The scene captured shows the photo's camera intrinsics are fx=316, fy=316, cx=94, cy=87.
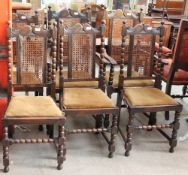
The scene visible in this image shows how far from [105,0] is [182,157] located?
5.08 meters

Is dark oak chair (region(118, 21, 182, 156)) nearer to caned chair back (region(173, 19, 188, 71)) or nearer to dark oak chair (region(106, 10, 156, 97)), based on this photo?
dark oak chair (region(106, 10, 156, 97))

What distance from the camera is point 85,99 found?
2.67 metres

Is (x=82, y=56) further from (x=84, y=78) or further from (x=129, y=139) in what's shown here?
(x=129, y=139)

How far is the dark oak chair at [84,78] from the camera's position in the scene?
2.63 metres

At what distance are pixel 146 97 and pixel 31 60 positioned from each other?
1.07 meters

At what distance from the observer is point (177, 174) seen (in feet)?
8.38

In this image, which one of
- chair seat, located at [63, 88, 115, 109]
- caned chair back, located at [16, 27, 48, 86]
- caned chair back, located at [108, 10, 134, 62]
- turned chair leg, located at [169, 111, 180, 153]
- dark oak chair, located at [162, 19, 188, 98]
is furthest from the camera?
caned chair back, located at [108, 10, 134, 62]

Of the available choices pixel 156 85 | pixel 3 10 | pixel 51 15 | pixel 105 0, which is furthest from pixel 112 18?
pixel 105 0

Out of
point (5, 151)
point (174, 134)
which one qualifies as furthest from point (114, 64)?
point (5, 151)

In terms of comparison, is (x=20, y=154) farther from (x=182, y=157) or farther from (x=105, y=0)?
(x=105, y=0)

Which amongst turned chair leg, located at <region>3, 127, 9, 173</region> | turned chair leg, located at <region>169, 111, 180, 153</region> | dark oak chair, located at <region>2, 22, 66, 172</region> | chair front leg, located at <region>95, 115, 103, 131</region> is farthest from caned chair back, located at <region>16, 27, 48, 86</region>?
turned chair leg, located at <region>169, 111, 180, 153</region>

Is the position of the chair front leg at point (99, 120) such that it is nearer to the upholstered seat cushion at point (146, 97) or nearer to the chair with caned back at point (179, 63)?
the upholstered seat cushion at point (146, 97)

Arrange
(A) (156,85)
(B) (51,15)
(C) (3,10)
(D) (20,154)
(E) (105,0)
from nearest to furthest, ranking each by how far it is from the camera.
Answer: (C) (3,10) < (D) (20,154) < (A) (156,85) < (B) (51,15) < (E) (105,0)

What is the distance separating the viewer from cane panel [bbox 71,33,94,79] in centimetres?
292
